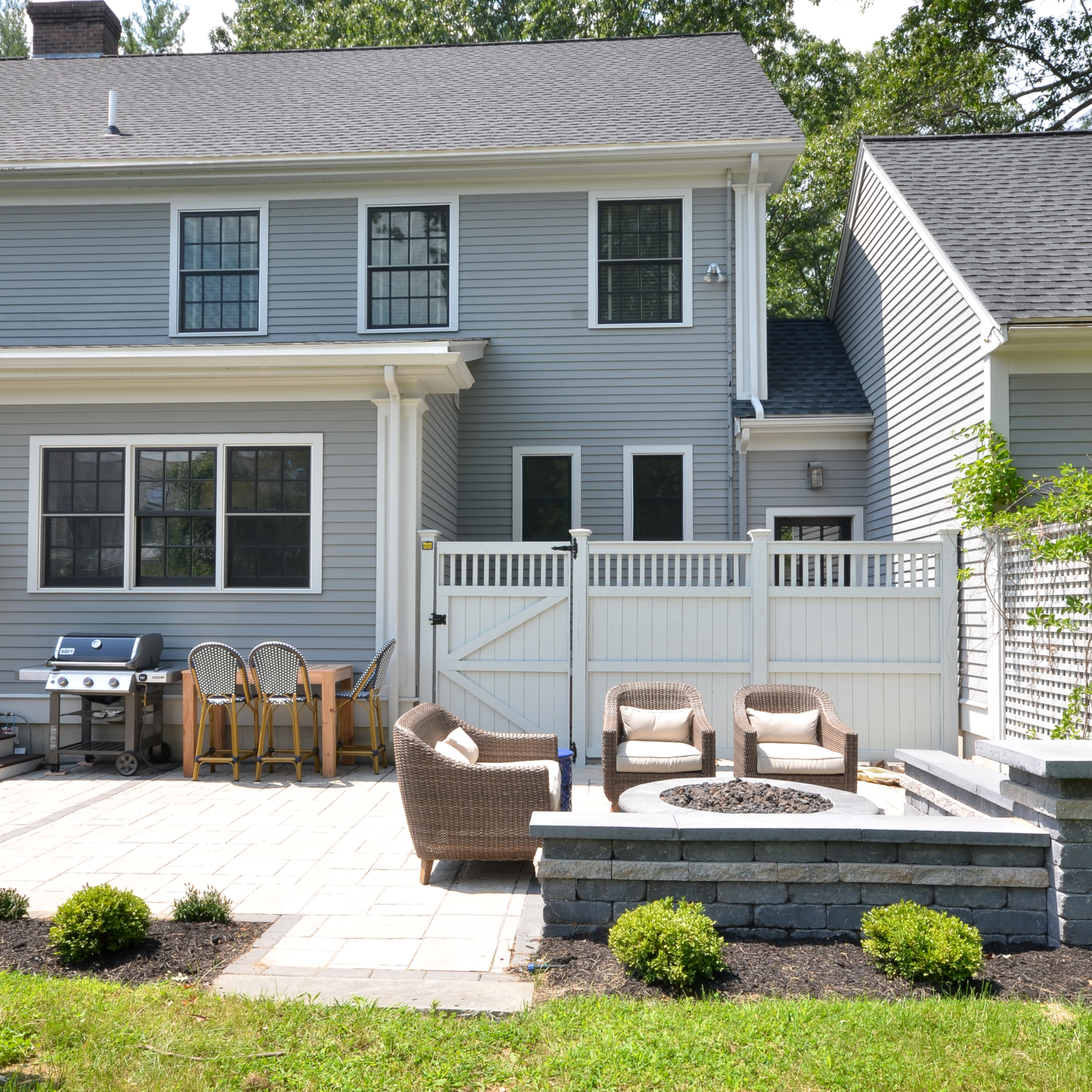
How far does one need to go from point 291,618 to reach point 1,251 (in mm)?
6369

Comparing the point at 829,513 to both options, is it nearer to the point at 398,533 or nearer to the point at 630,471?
the point at 630,471

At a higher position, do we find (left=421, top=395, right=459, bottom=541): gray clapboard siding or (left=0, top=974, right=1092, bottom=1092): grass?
(left=421, top=395, right=459, bottom=541): gray clapboard siding

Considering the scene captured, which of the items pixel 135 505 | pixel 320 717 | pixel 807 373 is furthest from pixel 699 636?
pixel 135 505

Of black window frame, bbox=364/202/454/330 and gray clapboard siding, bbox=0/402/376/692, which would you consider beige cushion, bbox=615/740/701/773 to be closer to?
gray clapboard siding, bbox=0/402/376/692

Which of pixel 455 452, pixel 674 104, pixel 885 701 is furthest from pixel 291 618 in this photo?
pixel 674 104

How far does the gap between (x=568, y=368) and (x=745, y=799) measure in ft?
22.1

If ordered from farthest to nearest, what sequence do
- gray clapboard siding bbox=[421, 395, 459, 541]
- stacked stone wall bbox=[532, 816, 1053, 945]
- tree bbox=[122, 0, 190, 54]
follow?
tree bbox=[122, 0, 190, 54]
gray clapboard siding bbox=[421, 395, 459, 541]
stacked stone wall bbox=[532, 816, 1053, 945]

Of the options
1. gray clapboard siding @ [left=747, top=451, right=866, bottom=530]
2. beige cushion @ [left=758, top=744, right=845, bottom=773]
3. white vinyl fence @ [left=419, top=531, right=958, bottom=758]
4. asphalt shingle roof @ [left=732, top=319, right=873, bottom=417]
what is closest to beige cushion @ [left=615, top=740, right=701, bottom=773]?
beige cushion @ [left=758, top=744, right=845, bottom=773]

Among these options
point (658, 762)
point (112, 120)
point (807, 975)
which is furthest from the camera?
point (112, 120)

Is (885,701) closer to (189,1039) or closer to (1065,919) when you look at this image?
(1065,919)

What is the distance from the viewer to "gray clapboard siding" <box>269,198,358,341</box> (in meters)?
10.8

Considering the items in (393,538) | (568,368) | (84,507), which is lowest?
(393,538)

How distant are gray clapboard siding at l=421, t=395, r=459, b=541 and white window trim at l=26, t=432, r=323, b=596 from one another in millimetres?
947

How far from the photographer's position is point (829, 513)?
10508mm
